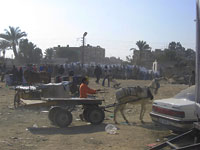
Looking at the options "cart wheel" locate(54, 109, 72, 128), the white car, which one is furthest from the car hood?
"cart wheel" locate(54, 109, 72, 128)

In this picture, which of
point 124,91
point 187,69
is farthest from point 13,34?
point 124,91

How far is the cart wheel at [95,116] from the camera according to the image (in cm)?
901

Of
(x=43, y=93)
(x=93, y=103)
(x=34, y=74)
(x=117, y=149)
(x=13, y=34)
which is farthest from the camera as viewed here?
(x=13, y=34)

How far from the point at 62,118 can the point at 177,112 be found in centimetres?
354

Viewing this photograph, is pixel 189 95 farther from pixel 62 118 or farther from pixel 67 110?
pixel 62 118

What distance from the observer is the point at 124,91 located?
949 centimetres

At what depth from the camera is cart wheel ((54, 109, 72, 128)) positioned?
8.65m

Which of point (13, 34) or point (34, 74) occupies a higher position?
point (13, 34)

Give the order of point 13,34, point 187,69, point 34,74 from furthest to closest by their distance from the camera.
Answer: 1. point 13,34
2. point 187,69
3. point 34,74

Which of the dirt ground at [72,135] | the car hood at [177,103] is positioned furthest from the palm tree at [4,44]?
the car hood at [177,103]

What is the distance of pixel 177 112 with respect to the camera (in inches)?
270

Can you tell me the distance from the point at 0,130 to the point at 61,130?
5.78 feet

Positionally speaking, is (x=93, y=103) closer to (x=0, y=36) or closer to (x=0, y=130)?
(x=0, y=130)

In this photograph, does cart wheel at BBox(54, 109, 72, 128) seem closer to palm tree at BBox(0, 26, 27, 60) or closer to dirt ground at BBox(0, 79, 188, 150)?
dirt ground at BBox(0, 79, 188, 150)
